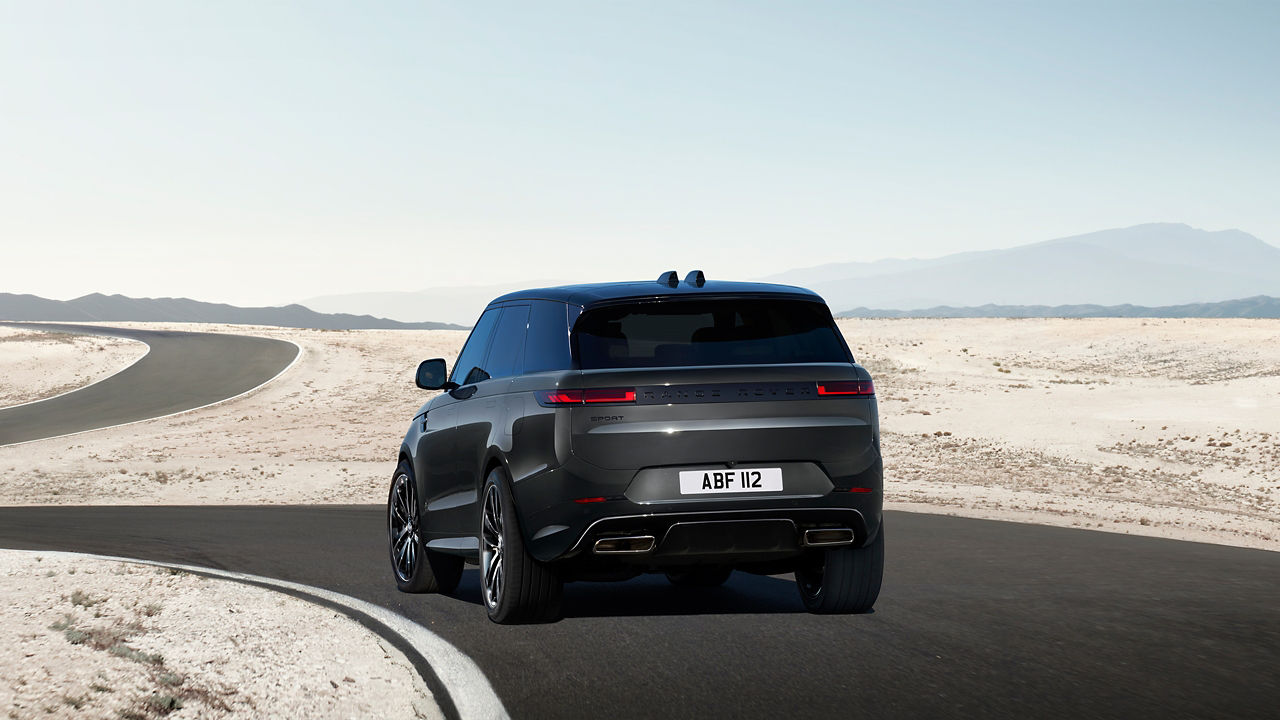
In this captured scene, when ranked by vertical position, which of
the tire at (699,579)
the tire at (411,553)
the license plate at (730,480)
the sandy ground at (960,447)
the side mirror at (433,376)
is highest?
Answer: the side mirror at (433,376)

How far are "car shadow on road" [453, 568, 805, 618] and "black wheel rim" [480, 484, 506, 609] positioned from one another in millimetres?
535

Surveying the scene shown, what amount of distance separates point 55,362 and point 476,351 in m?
55.2

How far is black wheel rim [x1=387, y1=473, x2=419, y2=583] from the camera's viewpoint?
30.0ft

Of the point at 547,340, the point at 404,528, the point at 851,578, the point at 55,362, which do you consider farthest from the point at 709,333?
the point at 55,362

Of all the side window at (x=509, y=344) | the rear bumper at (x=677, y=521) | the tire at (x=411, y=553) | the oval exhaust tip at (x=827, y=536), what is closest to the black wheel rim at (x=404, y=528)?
the tire at (x=411, y=553)

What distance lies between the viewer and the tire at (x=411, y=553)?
349 inches

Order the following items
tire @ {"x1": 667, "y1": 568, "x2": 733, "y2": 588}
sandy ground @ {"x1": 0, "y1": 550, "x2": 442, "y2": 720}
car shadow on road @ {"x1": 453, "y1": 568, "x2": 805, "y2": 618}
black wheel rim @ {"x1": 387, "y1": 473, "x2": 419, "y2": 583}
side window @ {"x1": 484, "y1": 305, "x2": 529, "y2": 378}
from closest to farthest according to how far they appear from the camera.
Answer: sandy ground @ {"x1": 0, "y1": 550, "x2": 442, "y2": 720} < side window @ {"x1": 484, "y1": 305, "x2": 529, "y2": 378} < car shadow on road @ {"x1": 453, "y1": 568, "x2": 805, "y2": 618} < tire @ {"x1": 667, "y1": 568, "x2": 733, "y2": 588} < black wheel rim @ {"x1": 387, "y1": 473, "x2": 419, "y2": 583}

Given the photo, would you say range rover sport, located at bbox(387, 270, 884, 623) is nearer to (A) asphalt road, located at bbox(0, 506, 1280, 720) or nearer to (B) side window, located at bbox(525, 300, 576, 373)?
(B) side window, located at bbox(525, 300, 576, 373)

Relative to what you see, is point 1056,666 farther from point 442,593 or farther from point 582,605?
point 442,593


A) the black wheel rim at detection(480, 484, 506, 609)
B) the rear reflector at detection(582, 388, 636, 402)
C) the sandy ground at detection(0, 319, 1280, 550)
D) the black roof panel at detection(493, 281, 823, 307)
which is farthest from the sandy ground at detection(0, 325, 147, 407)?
the rear reflector at detection(582, 388, 636, 402)

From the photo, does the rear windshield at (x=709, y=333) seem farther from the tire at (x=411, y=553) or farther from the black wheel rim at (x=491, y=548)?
the tire at (x=411, y=553)

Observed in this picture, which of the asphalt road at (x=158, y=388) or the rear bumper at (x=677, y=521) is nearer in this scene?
the rear bumper at (x=677, y=521)

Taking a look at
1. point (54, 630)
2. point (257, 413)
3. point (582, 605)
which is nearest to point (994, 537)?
point (582, 605)

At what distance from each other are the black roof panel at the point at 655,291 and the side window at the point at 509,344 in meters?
0.38
